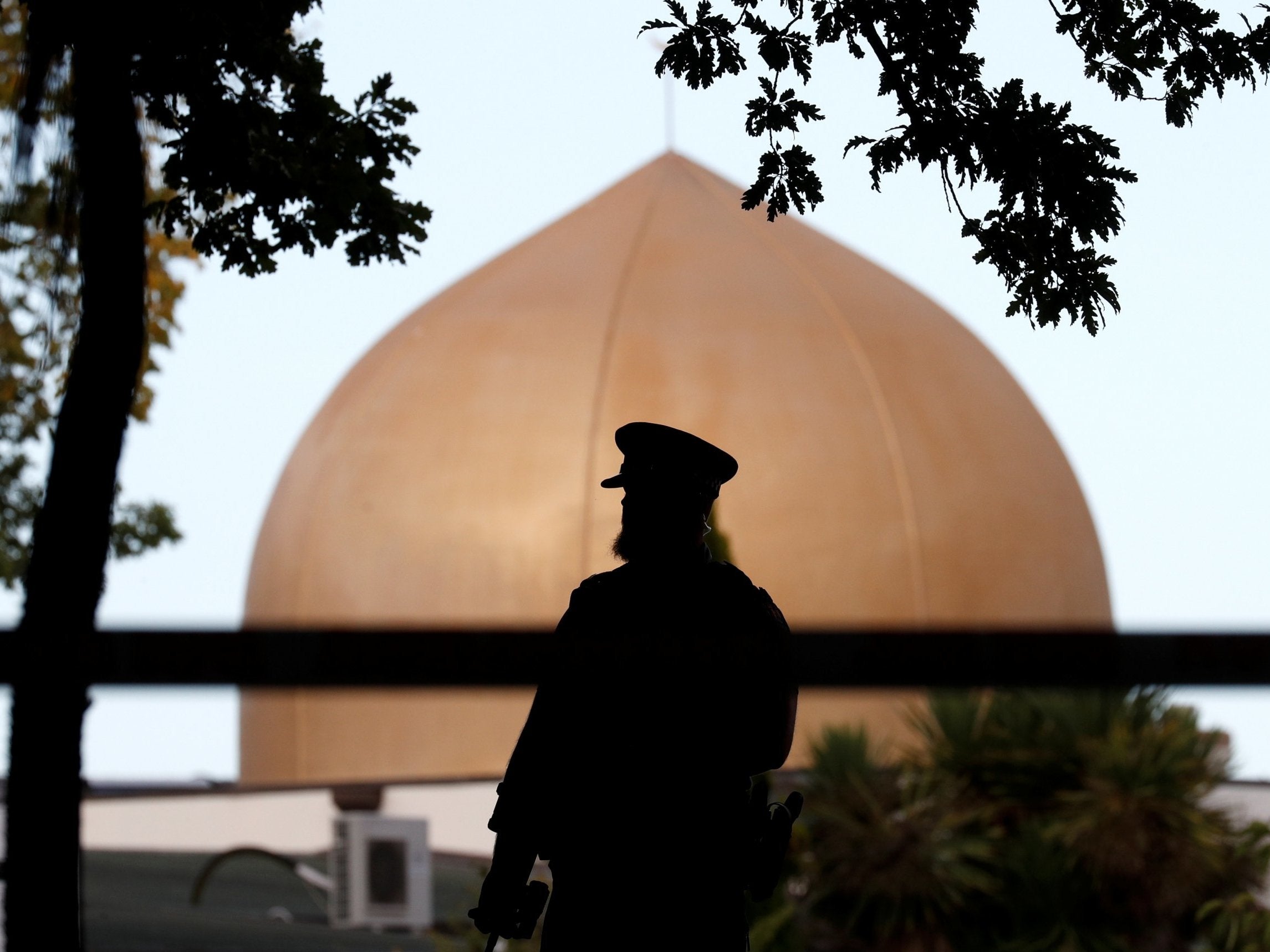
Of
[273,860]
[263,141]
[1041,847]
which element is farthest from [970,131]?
[273,860]

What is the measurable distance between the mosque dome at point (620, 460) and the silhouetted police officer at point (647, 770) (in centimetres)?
1749

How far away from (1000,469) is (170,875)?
11177mm

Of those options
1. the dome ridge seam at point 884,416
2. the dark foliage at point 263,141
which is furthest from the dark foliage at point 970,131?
the dome ridge seam at point 884,416

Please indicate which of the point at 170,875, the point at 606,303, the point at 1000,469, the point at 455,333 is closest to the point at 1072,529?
the point at 1000,469

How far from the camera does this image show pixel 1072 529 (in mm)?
22984

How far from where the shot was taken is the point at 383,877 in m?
17.2

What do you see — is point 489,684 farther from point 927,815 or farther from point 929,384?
point 929,384

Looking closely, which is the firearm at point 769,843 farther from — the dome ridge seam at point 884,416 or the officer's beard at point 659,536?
the dome ridge seam at point 884,416

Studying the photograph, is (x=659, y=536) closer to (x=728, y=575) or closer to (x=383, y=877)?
(x=728, y=575)

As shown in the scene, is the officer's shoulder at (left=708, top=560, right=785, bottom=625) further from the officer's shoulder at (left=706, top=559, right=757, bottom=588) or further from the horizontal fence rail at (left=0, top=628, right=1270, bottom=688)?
the horizontal fence rail at (left=0, top=628, right=1270, bottom=688)

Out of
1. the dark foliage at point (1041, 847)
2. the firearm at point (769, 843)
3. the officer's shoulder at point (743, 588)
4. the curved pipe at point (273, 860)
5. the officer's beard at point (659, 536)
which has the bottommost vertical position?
the curved pipe at point (273, 860)

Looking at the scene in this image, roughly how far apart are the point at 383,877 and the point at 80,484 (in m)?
15.4

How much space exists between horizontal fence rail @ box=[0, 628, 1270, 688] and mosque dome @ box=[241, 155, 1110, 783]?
17780 mm

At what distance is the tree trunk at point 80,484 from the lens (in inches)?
84.8
